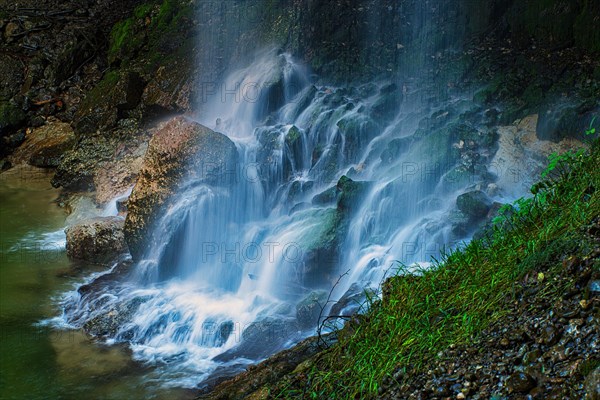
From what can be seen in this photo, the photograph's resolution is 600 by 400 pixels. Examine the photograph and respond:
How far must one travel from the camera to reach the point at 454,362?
331 centimetres

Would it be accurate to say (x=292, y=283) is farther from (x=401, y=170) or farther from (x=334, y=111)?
(x=334, y=111)

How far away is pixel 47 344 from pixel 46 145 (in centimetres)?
666

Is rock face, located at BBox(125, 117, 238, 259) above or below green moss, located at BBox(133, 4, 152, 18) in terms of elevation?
below

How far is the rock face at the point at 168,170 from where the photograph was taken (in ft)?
28.1

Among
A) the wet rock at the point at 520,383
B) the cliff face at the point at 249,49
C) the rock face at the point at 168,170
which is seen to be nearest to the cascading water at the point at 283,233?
the rock face at the point at 168,170

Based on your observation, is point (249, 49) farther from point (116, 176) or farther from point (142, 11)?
point (116, 176)

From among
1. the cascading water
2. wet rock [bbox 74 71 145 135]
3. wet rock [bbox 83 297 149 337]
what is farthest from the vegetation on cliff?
wet rock [bbox 74 71 145 135]

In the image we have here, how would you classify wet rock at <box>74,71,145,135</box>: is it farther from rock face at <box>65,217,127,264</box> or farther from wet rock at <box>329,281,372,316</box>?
wet rock at <box>329,281,372,316</box>

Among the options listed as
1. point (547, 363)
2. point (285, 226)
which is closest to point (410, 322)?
point (547, 363)

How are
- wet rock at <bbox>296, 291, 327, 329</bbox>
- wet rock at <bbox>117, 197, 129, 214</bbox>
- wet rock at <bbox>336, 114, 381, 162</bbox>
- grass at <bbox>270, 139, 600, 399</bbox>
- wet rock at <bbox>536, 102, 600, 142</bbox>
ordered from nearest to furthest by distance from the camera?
grass at <bbox>270, 139, 600, 399</bbox>, wet rock at <bbox>296, 291, 327, 329</bbox>, wet rock at <bbox>536, 102, 600, 142</bbox>, wet rock at <bbox>336, 114, 381, 162</bbox>, wet rock at <bbox>117, 197, 129, 214</bbox>

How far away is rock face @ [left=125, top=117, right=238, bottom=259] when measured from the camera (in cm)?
856

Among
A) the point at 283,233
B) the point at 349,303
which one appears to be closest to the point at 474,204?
the point at 349,303

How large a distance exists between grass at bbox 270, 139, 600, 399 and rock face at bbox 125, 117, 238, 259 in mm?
4982

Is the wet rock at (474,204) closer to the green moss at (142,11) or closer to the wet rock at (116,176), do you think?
the wet rock at (116,176)
